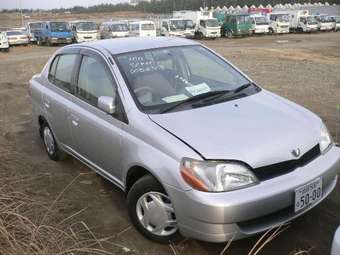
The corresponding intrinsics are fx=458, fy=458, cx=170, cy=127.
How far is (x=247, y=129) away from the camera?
3.57 meters

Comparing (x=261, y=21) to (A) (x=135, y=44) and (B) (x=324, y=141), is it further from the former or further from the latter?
(B) (x=324, y=141)

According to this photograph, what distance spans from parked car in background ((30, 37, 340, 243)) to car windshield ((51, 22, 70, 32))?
32.6m

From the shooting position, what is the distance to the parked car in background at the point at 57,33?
118 ft

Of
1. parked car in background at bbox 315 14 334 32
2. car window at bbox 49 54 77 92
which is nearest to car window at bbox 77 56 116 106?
car window at bbox 49 54 77 92

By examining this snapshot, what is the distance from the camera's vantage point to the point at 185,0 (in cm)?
11425

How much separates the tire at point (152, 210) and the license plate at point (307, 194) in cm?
93

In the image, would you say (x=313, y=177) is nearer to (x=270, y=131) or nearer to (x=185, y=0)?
(x=270, y=131)

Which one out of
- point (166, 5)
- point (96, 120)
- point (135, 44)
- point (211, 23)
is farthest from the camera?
point (166, 5)

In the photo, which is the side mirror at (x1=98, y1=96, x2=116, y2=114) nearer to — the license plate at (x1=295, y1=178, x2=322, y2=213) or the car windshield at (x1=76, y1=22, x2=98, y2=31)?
the license plate at (x1=295, y1=178, x2=322, y2=213)

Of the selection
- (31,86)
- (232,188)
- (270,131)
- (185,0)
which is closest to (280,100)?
(270,131)

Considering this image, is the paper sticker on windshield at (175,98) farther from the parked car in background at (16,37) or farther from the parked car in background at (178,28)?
the parked car in background at (16,37)

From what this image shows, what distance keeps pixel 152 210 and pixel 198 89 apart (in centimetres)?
126

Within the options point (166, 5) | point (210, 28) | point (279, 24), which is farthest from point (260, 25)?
point (166, 5)

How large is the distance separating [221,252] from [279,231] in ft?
1.75
